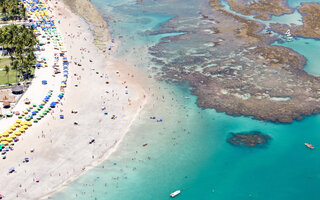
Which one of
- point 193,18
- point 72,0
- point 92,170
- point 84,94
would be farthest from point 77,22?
point 92,170

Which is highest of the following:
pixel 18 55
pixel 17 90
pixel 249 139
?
pixel 18 55

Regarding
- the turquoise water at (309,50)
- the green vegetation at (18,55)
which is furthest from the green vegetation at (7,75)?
the turquoise water at (309,50)

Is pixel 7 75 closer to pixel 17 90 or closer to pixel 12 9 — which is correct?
pixel 17 90

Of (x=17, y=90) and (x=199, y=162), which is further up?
(x=17, y=90)

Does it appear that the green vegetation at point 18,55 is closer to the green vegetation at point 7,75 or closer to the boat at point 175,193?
the green vegetation at point 7,75

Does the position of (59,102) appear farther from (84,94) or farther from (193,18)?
(193,18)

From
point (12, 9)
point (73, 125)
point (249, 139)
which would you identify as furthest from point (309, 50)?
point (12, 9)
